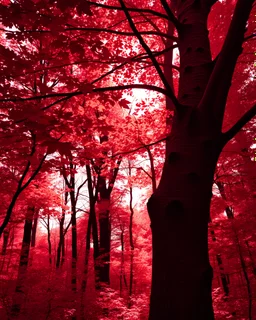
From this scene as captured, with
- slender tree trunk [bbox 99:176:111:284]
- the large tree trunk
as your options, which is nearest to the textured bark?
the large tree trunk

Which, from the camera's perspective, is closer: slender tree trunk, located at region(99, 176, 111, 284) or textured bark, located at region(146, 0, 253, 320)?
textured bark, located at region(146, 0, 253, 320)

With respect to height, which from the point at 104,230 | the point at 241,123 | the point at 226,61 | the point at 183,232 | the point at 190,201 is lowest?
the point at 183,232

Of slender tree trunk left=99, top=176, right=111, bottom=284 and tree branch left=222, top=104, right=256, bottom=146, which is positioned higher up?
slender tree trunk left=99, top=176, right=111, bottom=284

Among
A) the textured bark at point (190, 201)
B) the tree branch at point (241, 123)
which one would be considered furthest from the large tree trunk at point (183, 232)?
the tree branch at point (241, 123)

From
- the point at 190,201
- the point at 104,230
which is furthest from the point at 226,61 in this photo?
the point at 104,230

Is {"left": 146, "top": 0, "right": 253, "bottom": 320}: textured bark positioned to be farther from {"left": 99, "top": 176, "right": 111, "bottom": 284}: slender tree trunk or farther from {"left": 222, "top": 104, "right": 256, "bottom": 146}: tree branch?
{"left": 99, "top": 176, "right": 111, "bottom": 284}: slender tree trunk

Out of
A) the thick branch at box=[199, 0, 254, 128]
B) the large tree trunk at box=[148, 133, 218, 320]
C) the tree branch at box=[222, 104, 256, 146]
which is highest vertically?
the thick branch at box=[199, 0, 254, 128]

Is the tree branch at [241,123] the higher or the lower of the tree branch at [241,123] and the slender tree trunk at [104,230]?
the lower

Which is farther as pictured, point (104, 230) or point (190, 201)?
point (104, 230)

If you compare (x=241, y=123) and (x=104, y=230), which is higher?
(x=104, y=230)

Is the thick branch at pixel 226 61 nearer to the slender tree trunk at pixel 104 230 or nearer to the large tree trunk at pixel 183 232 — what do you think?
the large tree trunk at pixel 183 232

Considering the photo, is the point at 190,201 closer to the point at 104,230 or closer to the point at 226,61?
the point at 226,61

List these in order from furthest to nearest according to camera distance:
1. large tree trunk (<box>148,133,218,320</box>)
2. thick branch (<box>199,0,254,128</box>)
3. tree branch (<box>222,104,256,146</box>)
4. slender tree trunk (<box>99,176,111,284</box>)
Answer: slender tree trunk (<box>99,176,111,284</box>)
tree branch (<box>222,104,256,146</box>)
thick branch (<box>199,0,254,128</box>)
large tree trunk (<box>148,133,218,320</box>)

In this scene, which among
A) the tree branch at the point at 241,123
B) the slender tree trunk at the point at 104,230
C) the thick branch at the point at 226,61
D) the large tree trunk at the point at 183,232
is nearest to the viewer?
the large tree trunk at the point at 183,232
